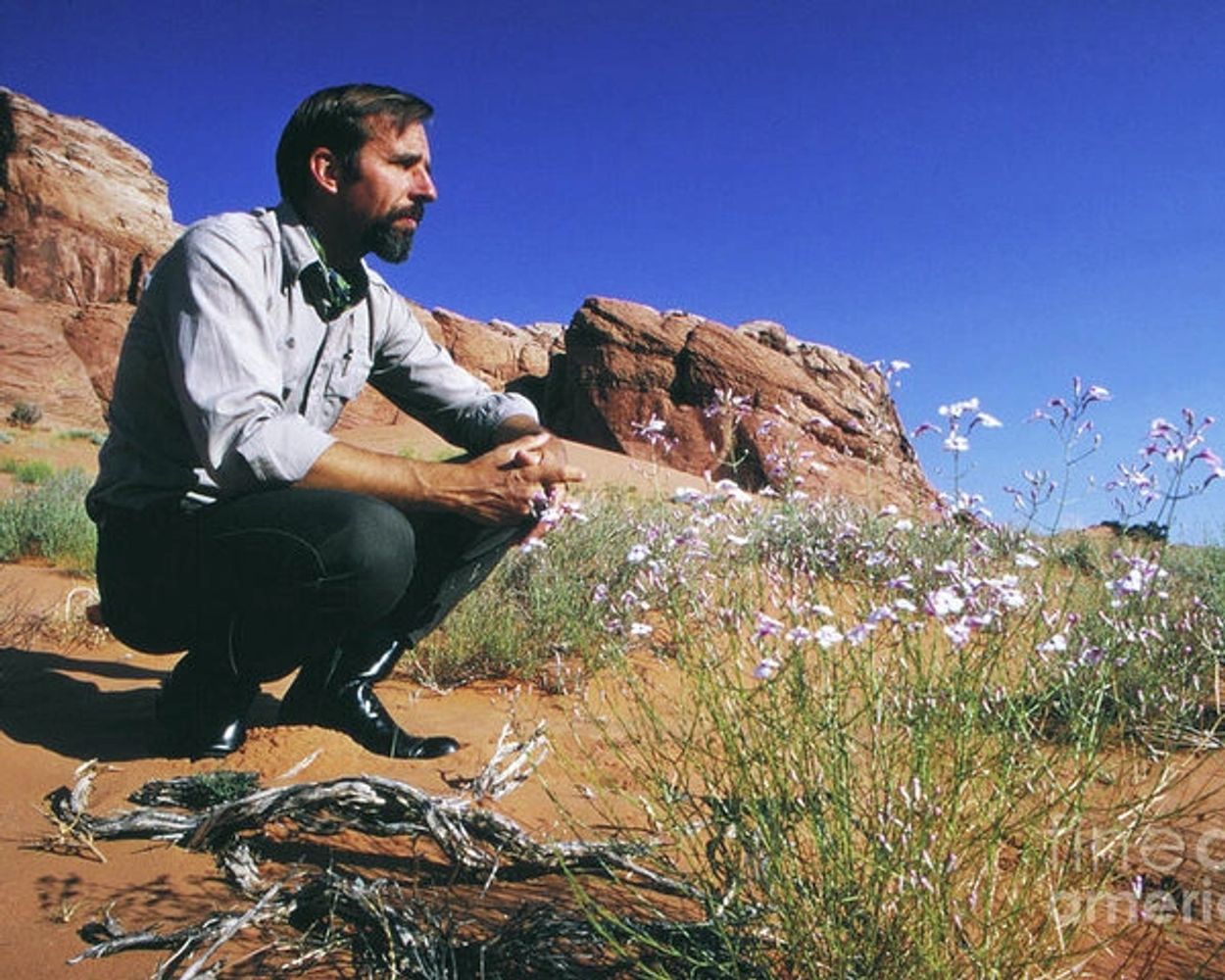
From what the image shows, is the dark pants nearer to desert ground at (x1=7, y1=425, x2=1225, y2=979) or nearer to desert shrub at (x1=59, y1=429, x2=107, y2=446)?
desert ground at (x1=7, y1=425, x2=1225, y2=979)

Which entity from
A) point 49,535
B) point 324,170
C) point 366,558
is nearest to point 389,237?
point 324,170

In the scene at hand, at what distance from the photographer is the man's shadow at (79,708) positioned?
8.93ft

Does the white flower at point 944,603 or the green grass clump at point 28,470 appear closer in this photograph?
the white flower at point 944,603

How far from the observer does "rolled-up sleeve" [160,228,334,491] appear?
235 cm

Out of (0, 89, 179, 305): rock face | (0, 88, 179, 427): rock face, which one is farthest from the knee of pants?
(0, 89, 179, 305): rock face

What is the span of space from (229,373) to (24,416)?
23.1 metres

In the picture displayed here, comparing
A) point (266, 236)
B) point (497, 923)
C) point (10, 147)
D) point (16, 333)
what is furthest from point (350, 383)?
point (10, 147)

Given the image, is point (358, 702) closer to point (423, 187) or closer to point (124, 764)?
point (124, 764)

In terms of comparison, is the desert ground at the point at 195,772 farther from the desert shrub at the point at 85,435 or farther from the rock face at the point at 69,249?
the rock face at the point at 69,249

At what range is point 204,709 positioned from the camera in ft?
8.71

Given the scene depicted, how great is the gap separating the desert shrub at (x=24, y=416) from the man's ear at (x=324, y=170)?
2231 cm

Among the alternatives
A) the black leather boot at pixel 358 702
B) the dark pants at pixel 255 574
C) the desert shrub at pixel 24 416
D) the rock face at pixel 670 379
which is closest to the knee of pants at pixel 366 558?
the dark pants at pixel 255 574

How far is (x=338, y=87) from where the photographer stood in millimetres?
2859

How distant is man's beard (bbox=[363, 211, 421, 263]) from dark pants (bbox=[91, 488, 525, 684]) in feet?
2.99
